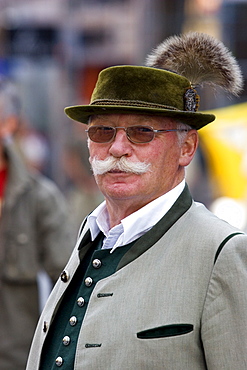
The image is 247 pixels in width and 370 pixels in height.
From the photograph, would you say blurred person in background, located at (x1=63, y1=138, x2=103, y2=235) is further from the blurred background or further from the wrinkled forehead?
the wrinkled forehead

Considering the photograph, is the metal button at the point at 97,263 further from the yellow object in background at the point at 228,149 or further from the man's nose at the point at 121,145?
the yellow object in background at the point at 228,149

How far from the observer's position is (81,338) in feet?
7.83

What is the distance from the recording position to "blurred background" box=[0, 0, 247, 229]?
7801mm

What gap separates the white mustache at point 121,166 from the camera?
2.52 m

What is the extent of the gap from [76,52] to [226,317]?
8.61m

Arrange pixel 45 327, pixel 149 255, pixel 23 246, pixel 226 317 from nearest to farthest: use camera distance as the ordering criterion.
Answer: pixel 226 317 → pixel 149 255 → pixel 45 327 → pixel 23 246

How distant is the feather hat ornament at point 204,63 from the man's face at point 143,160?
9.7 inches

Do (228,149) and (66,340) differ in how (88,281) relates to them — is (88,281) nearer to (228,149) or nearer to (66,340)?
Result: (66,340)

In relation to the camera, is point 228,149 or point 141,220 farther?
point 228,149

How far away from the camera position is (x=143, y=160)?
2537 mm

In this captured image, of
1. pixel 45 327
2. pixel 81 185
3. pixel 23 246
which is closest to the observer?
pixel 45 327

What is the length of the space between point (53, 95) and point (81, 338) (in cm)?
812

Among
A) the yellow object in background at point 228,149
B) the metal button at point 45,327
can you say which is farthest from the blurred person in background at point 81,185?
the metal button at point 45,327

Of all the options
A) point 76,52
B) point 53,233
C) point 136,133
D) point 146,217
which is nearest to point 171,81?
point 136,133
